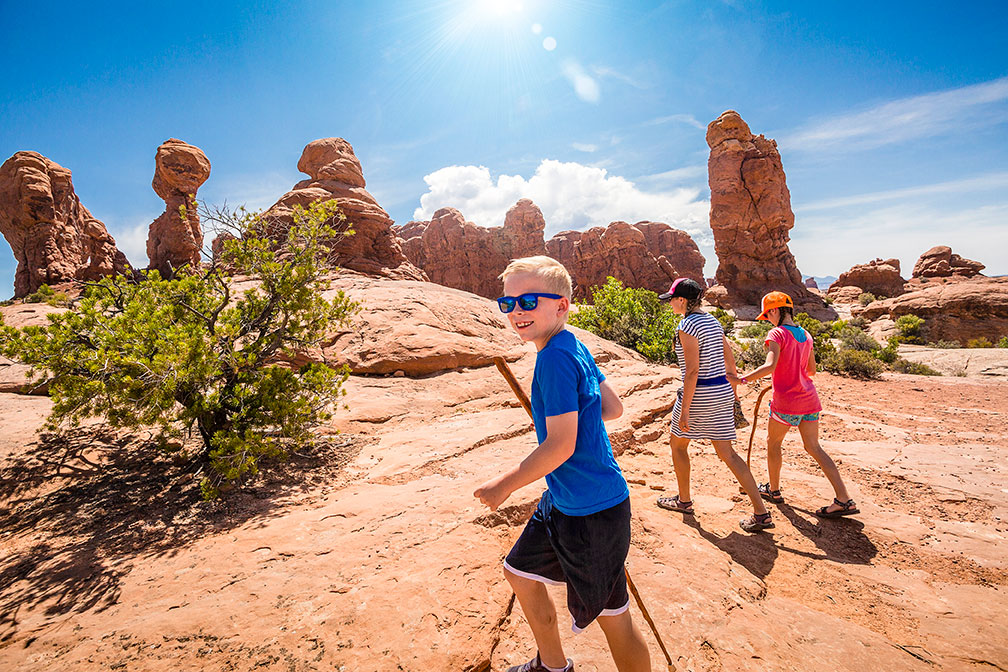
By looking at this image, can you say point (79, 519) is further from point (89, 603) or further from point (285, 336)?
point (285, 336)

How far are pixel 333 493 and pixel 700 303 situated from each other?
4.00 metres

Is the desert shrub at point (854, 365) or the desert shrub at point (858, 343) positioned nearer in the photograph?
the desert shrub at point (854, 365)

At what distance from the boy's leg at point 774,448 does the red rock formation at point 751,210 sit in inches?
1610

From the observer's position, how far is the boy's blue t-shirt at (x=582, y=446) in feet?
5.57

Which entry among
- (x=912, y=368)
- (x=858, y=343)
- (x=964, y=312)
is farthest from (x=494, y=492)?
(x=964, y=312)

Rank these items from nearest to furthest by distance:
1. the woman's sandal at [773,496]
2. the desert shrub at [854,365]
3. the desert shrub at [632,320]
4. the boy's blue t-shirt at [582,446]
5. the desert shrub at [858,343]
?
1. the boy's blue t-shirt at [582,446]
2. the woman's sandal at [773,496]
3. the desert shrub at [854,365]
4. the desert shrub at [632,320]
5. the desert shrub at [858,343]

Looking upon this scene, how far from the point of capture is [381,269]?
1827cm

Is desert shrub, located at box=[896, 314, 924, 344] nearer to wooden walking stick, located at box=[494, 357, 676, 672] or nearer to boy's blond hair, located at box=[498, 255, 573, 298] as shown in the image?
wooden walking stick, located at box=[494, 357, 676, 672]

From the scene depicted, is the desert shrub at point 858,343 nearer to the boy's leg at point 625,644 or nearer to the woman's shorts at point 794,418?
the woman's shorts at point 794,418

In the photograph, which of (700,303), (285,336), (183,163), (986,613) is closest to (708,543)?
(986,613)

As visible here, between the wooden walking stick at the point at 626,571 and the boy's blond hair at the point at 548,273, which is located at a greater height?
the boy's blond hair at the point at 548,273

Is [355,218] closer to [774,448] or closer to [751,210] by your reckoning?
[774,448]

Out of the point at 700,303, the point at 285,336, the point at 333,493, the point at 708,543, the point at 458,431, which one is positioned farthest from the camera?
the point at 458,431

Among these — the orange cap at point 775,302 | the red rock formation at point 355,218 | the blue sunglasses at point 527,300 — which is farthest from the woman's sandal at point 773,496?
the red rock formation at point 355,218
